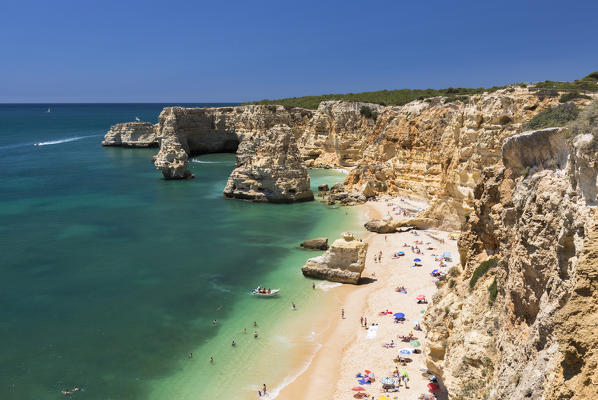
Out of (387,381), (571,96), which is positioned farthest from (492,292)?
(571,96)

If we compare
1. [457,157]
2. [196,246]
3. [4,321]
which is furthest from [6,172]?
[457,157]

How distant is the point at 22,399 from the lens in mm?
16922

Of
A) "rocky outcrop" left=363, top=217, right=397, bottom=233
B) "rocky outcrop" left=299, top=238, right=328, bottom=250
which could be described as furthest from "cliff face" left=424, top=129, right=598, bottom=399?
"rocky outcrop" left=363, top=217, right=397, bottom=233

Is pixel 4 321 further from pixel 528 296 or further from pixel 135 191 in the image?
pixel 135 191

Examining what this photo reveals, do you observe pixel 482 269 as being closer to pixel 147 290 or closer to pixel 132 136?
pixel 147 290

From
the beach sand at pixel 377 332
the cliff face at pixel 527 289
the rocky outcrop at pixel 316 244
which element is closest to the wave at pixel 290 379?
the beach sand at pixel 377 332

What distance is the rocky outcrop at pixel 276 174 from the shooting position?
166ft

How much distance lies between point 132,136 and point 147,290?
90001mm

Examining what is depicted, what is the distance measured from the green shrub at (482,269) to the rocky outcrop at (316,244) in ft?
71.7

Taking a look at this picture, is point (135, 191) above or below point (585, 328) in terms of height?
below

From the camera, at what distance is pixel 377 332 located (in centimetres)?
2188

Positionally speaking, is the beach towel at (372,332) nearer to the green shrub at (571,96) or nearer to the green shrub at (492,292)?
the green shrub at (492,292)

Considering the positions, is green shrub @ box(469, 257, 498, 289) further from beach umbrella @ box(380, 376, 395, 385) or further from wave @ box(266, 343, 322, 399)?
wave @ box(266, 343, 322, 399)

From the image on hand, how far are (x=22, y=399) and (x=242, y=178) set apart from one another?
122 ft
